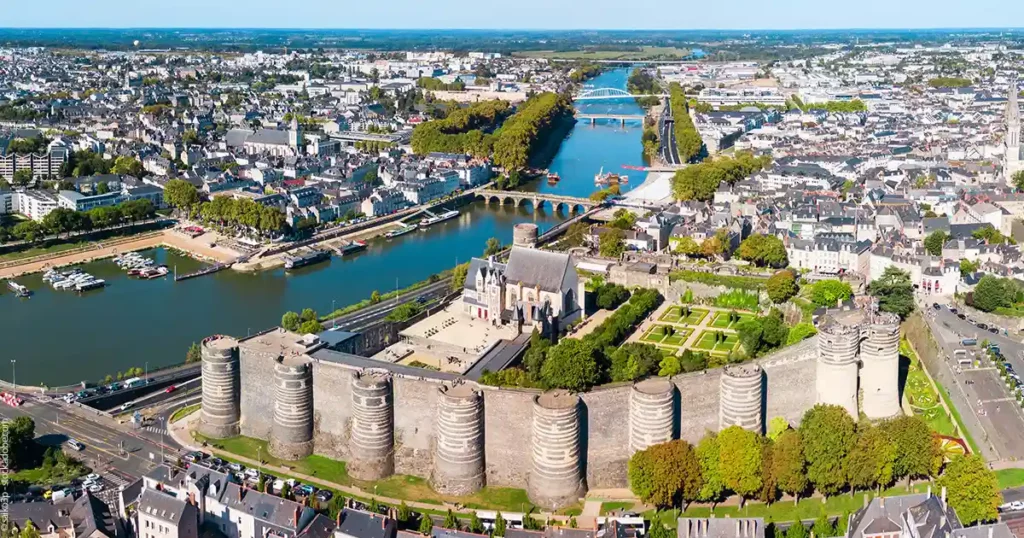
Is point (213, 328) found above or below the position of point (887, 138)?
below

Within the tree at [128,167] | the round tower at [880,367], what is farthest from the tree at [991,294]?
the tree at [128,167]

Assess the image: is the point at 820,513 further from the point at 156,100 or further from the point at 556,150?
the point at 156,100

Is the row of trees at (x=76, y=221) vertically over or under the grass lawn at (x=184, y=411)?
over

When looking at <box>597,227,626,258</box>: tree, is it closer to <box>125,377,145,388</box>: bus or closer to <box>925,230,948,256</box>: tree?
<box>925,230,948,256</box>: tree

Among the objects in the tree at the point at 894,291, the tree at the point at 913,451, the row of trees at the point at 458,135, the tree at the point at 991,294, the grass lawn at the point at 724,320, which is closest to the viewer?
the tree at the point at 913,451

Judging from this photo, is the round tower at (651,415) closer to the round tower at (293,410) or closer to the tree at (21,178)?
the round tower at (293,410)

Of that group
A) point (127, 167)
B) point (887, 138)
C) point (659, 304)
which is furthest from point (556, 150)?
point (659, 304)

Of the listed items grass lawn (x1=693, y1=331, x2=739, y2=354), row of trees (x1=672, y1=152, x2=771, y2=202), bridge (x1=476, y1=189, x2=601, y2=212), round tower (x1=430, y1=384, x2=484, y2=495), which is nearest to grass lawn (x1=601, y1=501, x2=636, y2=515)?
round tower (x1=430, y1=384, x2=484, y2=495)
